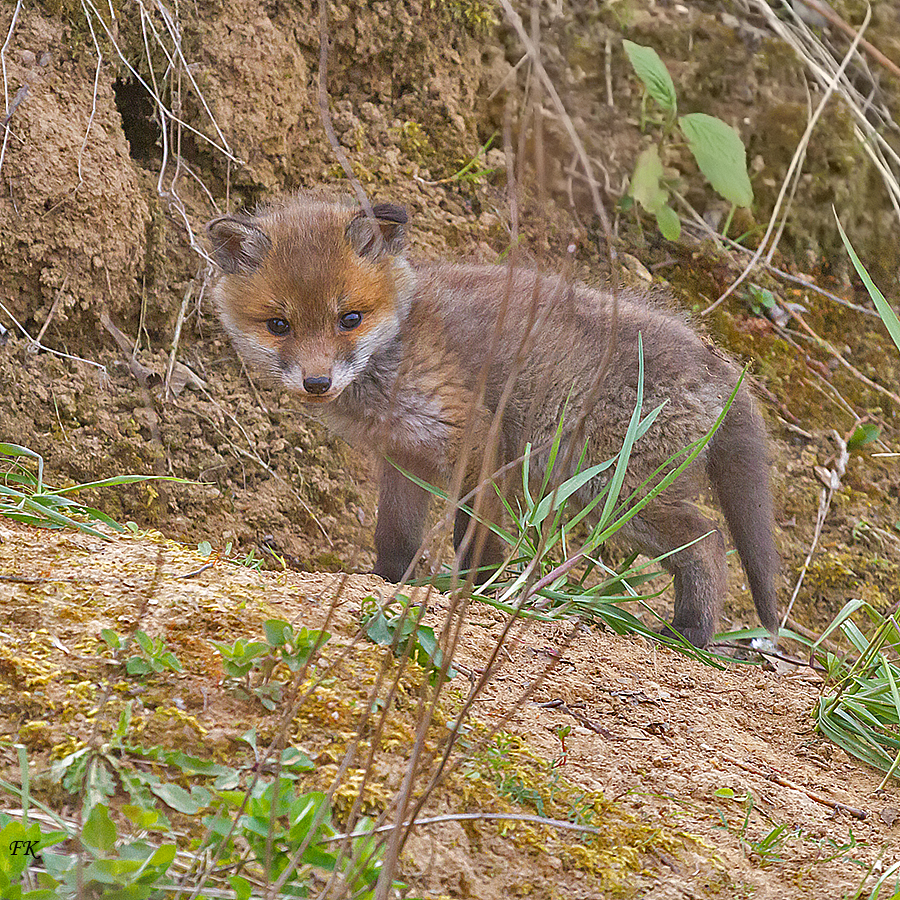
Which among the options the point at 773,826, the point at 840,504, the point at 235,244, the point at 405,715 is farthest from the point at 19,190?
the point at 840,504

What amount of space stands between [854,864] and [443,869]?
0.88 m

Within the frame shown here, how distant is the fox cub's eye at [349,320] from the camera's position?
140 inches

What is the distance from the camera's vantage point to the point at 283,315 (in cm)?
353

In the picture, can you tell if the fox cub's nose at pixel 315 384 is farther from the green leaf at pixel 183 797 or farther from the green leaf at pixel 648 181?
the green leaf at pixel 648 181

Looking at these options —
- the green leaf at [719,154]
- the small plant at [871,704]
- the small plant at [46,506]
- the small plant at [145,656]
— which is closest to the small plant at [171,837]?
the small plant at [145,656]

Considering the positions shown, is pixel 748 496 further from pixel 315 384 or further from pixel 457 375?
pixel 315 384

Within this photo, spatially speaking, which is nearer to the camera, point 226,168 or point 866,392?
point 226,168

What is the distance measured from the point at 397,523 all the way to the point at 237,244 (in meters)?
1.31

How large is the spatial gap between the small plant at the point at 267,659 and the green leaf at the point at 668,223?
3.86 m

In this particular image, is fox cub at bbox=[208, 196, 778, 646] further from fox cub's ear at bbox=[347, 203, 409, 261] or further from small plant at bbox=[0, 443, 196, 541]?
small plant at bbox=[0, 443, 196, 541]

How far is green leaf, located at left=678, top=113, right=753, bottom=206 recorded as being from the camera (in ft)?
15.5

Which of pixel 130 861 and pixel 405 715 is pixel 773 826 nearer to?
pixel 405 715

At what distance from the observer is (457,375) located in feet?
11.9

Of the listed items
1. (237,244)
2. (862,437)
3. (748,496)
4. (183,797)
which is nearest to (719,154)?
(862,437)
